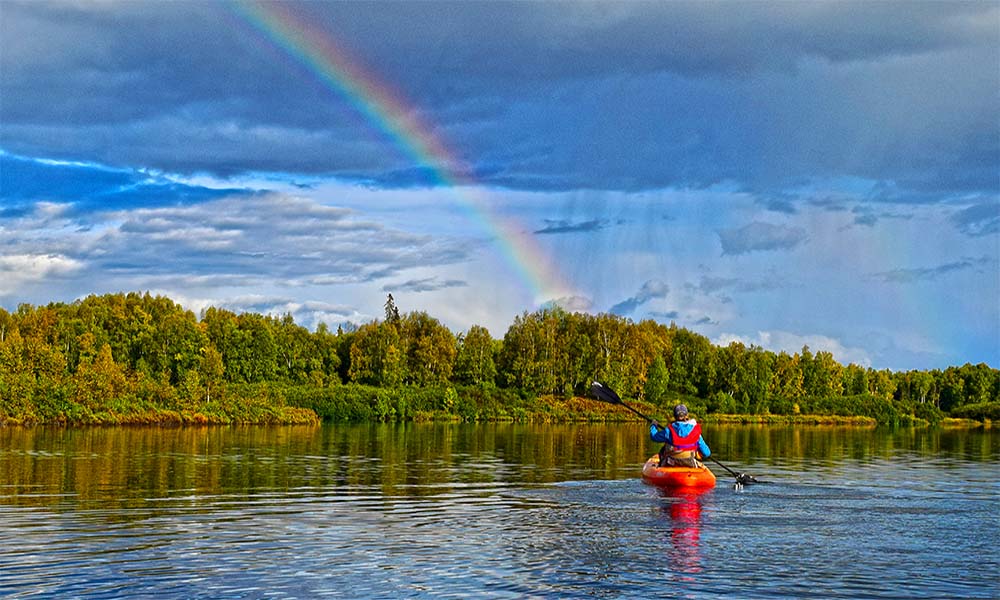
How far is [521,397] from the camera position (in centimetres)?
14688

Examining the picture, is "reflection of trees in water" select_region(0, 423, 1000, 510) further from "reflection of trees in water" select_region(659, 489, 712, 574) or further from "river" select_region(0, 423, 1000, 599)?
"reflection of trees in water" select_region(659, 489, 712, 574)

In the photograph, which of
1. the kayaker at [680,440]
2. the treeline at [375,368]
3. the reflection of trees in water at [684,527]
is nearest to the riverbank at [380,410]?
the treeline at [375,368]

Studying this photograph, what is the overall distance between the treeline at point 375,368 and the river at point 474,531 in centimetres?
5495

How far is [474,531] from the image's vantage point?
980 inches

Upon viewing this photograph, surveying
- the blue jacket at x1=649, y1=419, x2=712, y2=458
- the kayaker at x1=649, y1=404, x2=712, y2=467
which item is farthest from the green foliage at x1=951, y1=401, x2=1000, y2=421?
the blue jacket at x1=649, y1=419, x2=712, y2=458

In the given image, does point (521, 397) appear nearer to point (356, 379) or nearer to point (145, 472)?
point (356, 379)

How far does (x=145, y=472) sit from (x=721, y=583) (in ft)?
88.2

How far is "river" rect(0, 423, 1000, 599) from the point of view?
61.1ft

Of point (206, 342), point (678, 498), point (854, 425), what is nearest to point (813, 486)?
point (678, 498)

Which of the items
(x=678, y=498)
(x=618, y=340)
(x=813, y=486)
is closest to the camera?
(x=678, y=498)

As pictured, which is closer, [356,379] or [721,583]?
[721,583]

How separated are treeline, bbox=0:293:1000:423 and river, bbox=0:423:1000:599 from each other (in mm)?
54955

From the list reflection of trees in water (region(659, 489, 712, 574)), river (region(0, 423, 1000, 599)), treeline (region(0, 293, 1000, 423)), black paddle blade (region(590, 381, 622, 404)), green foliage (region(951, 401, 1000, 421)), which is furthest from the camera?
green foliage (region(951, 401, 1000, 421))

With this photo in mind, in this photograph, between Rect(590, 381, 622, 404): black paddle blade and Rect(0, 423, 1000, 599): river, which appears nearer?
Rect(0, 423, 1000, 599): river
